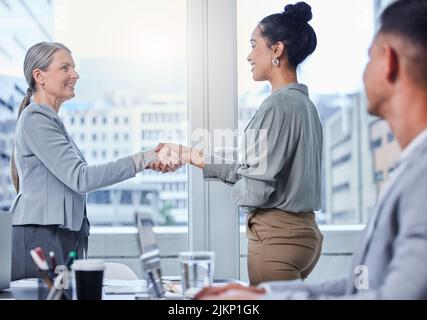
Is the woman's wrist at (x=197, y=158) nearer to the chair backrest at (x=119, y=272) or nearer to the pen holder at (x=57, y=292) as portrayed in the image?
the chair backrest at (x=119, y=272)

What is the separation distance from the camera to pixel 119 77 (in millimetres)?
1642

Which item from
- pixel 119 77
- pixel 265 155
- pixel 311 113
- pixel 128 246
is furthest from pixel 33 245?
pixel 311 113

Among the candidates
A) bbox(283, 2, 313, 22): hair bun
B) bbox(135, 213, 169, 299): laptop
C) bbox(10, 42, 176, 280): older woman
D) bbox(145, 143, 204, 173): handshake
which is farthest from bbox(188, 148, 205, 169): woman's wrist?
bbox(283, 2, 313, 22): hair bun

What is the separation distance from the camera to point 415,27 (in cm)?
122

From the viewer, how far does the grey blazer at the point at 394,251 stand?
1093mm

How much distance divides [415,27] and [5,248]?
1.05m

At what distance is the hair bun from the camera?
1.56m

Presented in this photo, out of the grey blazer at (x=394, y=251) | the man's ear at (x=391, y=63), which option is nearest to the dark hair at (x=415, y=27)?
the man's ear at (x=391, y=63)

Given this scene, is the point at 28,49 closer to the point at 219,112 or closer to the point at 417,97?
the point at 219,112

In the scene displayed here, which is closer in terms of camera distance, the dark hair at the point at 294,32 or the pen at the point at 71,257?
the pen at the point at 71,257

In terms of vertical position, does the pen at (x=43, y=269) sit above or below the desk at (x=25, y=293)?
above

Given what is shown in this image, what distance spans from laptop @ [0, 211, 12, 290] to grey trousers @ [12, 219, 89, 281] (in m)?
0.03

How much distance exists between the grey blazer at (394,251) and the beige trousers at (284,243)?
232mm

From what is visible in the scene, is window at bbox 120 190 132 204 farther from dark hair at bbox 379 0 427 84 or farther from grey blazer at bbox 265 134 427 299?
dark hair at bbox 379 0 427 84
